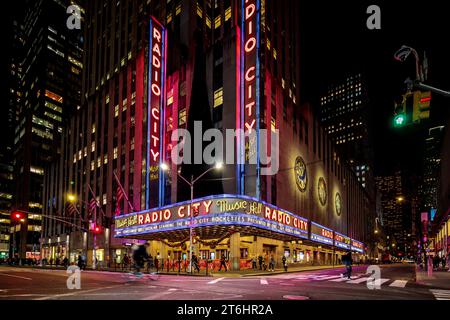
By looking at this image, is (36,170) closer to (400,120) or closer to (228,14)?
(228,14)

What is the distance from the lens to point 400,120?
1134 cm

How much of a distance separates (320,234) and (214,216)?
2929 centimetres

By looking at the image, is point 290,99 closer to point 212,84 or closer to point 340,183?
point 212,84

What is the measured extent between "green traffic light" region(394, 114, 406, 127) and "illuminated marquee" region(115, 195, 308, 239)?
23.2 metres

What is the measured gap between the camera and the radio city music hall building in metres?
42.0

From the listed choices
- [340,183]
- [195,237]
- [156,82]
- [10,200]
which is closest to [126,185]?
[156,82]

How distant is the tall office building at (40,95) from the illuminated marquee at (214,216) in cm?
10094

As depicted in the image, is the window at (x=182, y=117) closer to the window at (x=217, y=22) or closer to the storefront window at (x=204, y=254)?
the window at (x=217, y=22)

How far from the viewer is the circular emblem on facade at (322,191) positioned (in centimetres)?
6850

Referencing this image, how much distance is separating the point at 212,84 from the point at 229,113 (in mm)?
5680

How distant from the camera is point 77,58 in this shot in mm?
166625

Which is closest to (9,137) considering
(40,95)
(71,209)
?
(40,95)

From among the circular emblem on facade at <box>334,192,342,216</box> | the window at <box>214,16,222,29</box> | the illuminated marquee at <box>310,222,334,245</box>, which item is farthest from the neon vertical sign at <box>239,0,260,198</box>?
the circular emblem on facade at <box>334,192,342,216</box>

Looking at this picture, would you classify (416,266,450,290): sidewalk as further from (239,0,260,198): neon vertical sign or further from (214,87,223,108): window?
(214,87,223,108): window
